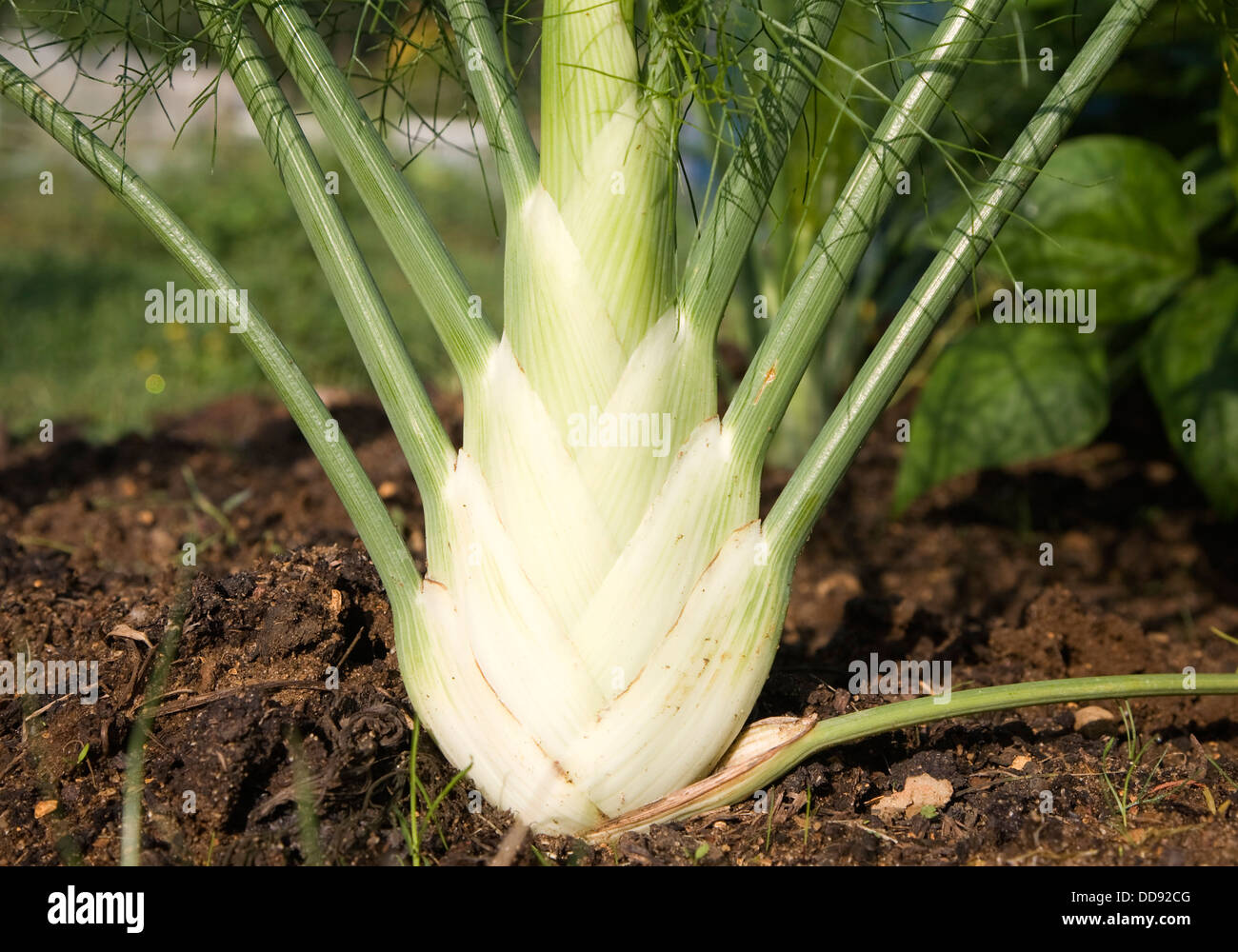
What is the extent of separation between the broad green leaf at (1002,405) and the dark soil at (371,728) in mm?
273

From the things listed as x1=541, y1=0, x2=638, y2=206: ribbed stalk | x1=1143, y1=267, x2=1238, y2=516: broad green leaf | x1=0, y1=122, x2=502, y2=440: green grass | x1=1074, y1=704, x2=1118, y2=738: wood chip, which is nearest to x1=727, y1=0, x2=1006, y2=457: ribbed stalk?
x1=541, y1=0, x2=638, y2=206: ribbed stalk

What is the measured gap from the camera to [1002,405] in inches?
73.7

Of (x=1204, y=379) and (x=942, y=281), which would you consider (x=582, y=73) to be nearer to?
(x=942, y=281)

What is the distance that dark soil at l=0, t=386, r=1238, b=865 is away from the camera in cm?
107

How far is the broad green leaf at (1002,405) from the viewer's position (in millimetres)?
1830

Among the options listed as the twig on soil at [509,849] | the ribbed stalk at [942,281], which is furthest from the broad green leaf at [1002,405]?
the twig on soil at [509,849]

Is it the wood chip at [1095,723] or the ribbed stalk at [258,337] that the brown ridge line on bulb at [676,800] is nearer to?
the ribbed stalk at [258,337]

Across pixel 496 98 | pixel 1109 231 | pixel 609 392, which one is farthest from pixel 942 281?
pixel 1109 231

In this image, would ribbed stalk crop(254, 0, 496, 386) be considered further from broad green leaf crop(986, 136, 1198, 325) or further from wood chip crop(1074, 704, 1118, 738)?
broad green leaf crop(986, 136, 1198, 325)

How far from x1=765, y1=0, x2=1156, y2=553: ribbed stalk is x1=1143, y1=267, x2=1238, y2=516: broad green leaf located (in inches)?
35.1
